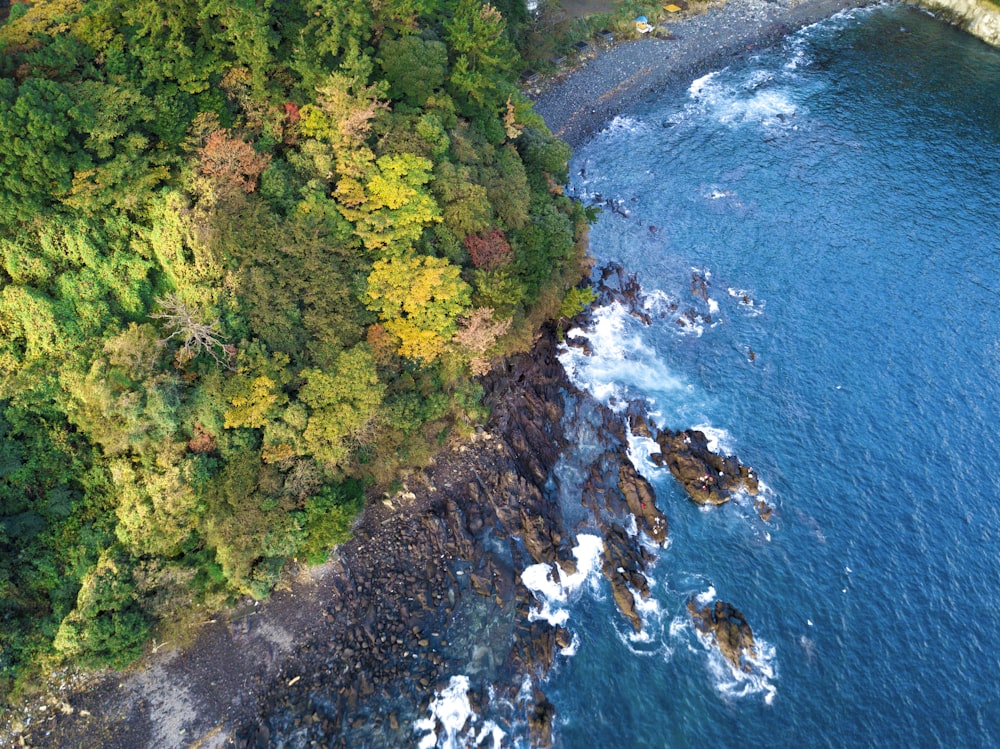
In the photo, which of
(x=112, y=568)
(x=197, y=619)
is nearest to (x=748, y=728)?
(x=197, y=619)

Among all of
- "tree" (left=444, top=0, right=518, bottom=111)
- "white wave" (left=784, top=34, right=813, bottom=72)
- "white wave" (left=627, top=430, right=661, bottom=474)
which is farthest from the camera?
"white wave" (left=784, top=34, right=813, bottom=72)

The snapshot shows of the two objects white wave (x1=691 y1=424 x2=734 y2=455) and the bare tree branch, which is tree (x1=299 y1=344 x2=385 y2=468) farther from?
white wave (x1=691 y1=424 x2=734 y2=455)

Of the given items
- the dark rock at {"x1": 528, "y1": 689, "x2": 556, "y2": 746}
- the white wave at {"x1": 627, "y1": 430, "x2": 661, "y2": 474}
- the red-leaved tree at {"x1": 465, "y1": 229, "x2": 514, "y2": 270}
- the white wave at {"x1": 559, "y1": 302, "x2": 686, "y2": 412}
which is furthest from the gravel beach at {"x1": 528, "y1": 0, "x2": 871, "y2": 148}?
the dark rock at {"x1": 528, "y1": 689, "x2": 556, "y2": 746}

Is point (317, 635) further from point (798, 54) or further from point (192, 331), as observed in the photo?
point (798, 54)

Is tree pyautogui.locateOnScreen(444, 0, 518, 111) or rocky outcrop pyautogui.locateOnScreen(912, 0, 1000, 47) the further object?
rocky outcrop pyautogui.locateOnScreen(912, 0, 1000, 47)

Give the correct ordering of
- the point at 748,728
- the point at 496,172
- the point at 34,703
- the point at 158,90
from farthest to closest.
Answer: the point at 496,172
the point at 158,90
the point at 748,728
the point at 34,703

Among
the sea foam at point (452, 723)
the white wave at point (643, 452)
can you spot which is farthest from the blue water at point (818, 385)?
the sea foam at point (452, 723)

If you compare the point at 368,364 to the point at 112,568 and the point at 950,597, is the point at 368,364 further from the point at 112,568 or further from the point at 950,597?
the point at 950,597
